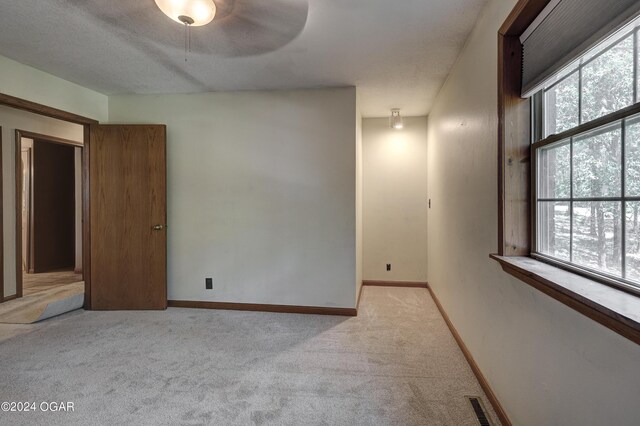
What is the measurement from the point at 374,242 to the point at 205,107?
9.28 feet

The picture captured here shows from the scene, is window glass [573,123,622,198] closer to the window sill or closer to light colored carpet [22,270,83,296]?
the window sill

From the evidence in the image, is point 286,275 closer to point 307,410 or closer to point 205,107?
point 307,410

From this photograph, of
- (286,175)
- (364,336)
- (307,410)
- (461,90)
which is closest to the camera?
(307,410)

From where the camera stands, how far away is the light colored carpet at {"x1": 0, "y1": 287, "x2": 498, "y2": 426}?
1.69m

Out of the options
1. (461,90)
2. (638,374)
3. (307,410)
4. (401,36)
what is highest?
(401,36)

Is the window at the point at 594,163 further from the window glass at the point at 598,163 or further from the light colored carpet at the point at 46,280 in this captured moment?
the light colored carpet at the point at 46,280

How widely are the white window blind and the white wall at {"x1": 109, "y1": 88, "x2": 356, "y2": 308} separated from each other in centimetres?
181

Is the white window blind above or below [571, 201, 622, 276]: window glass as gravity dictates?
above

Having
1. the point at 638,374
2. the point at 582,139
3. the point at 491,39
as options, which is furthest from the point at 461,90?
the point at 638,374

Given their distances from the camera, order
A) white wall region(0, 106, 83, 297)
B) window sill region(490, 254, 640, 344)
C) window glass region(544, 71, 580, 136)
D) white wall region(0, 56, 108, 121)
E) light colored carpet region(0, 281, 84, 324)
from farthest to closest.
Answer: white wall region(0, 106, 83, 297) < light colored carpet region(0, 281, 84, 324) < white wall region(0, 56, 108, 121) < window glass region(544, 71, 580, 136) < window sill region(490, 254, 640, 344)

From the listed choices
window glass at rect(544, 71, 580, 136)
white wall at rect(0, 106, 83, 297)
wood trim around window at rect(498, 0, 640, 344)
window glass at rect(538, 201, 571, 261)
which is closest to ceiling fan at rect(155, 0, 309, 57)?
wood trim around window at rect(498, 0, 640, 344)

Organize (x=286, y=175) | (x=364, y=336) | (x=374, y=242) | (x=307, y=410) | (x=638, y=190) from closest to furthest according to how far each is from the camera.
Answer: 1. (x=638, y=190)
2. (x=307, y=410)
3. (x=364, y=336)
4. (x=286, y=175)
5. (x=374, y=242)

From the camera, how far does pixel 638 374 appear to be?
2.62ft

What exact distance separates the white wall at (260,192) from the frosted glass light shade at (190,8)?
1.55m
